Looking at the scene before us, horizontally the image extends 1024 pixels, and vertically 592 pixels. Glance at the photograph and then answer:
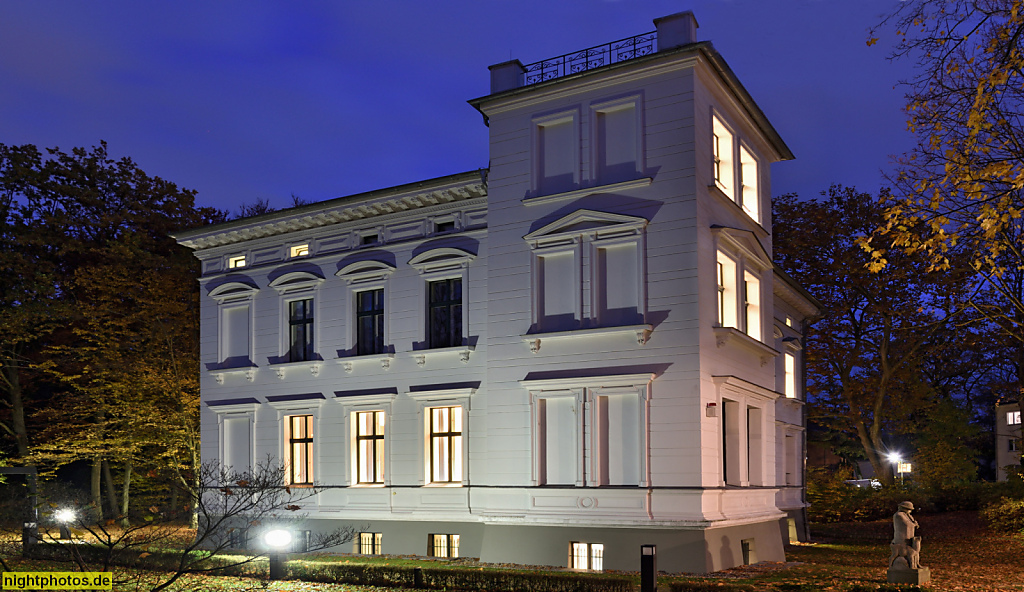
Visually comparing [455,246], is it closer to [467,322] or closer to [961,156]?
[467,322]

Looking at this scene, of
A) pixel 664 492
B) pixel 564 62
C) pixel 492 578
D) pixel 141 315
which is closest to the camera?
pixel 492 578

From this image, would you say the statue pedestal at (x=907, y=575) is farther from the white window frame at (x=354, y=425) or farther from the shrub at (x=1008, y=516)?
the white window frame at (x=354, y=425)

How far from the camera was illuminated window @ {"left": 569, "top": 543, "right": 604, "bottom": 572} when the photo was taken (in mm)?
20938

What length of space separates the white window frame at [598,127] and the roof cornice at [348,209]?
132 inches

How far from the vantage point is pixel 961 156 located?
1184 cm

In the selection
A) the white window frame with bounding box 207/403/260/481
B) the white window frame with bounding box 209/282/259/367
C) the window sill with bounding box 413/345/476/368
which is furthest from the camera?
the white window frame with bounding box 209/282/259/367

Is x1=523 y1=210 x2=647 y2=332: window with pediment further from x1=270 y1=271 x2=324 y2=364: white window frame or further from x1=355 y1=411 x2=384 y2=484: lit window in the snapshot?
x1=270 y1=271 x2=324 y2=364: white window frame

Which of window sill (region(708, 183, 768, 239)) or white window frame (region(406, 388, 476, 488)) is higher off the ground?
window sill (region(708, 183, 768, 239))

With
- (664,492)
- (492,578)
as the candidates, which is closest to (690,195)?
(664,492)

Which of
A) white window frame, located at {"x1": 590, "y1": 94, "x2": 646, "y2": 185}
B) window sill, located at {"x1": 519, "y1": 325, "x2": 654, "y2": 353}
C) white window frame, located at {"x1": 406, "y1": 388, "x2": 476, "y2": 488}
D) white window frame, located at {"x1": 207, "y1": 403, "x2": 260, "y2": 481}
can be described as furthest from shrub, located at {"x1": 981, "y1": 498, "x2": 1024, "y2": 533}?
white window frame, located at {"x1": 207, "y1": 403, "x2": 260, "y2": 481}

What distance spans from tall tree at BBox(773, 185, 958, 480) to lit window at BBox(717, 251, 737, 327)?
2127cm

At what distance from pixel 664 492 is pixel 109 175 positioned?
104ft

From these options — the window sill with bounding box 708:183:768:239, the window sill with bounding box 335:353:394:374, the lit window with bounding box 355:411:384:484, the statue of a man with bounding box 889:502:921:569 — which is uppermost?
the window sill with bounding box 708:183:768:239

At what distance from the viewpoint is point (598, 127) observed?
2242 centimetres
